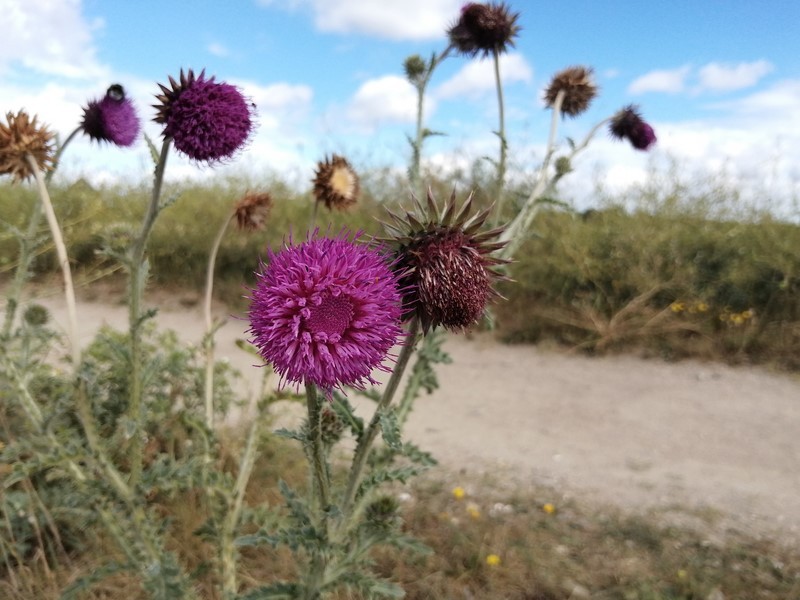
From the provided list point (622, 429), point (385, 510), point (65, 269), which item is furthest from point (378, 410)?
point (622, 429)

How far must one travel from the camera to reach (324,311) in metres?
1.41

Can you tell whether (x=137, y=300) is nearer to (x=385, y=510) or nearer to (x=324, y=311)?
(x=324, y=311)

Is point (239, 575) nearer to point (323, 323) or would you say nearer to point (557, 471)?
point (323, 323)

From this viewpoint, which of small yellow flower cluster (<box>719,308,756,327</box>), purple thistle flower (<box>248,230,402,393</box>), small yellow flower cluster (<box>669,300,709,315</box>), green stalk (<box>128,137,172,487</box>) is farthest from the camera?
small yellow flower cluster (<box>669,300,709,315</box>)

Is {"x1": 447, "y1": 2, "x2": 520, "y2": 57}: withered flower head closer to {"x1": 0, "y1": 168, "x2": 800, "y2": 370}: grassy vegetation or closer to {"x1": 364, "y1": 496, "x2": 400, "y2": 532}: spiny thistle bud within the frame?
{"x1": 364, "y1": 496, "x2": 400, "y2": 532}: spiny thistle bud

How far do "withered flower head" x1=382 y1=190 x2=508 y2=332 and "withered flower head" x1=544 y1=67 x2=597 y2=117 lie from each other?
8.39ft

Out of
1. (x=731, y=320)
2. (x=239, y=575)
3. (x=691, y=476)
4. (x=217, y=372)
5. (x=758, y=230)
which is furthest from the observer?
(x=758, y=230)

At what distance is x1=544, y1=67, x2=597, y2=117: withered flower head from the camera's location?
12.5 feet

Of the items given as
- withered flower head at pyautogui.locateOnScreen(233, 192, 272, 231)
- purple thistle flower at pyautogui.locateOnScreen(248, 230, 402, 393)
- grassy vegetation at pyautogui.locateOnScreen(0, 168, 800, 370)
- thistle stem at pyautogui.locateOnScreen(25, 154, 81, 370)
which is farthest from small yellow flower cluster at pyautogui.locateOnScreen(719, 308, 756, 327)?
thistle stem at pyautogui.locateOnScreen(25, 154, 81, 370)

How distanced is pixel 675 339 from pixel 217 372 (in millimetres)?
5507

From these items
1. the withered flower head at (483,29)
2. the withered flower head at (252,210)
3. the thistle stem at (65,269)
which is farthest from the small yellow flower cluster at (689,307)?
the thistle stem at (65,269)

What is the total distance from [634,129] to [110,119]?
9.63 ft

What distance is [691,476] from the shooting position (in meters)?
4.88

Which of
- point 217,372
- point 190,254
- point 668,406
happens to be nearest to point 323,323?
point 217,372
